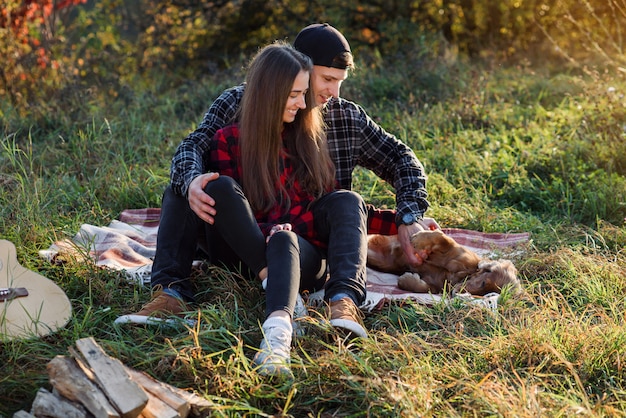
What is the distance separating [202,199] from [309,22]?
5.83 metres

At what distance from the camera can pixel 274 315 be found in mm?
3066

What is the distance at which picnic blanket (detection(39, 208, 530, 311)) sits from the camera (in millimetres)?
3828

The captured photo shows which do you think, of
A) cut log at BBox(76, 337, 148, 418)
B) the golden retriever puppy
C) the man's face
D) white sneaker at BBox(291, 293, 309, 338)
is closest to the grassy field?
white sneaker at BBox(291, 293, 309, 338)

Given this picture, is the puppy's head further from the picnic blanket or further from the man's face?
the man's face

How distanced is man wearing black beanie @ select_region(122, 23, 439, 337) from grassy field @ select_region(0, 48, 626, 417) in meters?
0.16

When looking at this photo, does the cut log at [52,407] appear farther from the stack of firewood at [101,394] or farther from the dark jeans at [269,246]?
the dark jeans at [269,246]

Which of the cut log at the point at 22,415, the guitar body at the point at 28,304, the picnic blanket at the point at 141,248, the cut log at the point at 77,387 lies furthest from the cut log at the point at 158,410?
the picnic blanket at the point at 141,248

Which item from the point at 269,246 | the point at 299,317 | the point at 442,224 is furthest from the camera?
the point at 442,224

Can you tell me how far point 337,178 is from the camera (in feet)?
13.7

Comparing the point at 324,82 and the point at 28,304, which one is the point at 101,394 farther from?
the point at 324,82

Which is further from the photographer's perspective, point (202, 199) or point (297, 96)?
point (297, 96)

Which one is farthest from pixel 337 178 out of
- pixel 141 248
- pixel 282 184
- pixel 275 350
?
pixel 275 350

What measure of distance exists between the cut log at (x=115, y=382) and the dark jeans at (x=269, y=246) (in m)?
0.73

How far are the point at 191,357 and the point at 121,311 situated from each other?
77 cm
